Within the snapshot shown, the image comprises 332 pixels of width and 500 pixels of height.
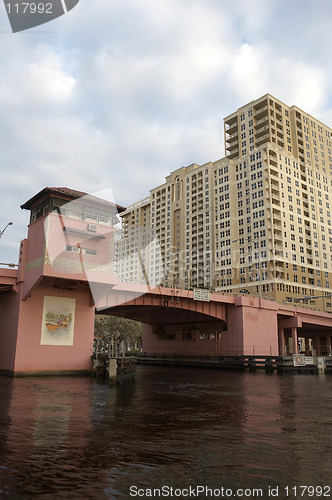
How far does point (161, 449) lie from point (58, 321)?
29.0 meters

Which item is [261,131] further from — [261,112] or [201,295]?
[201,295]

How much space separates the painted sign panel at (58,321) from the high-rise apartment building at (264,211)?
6380cm

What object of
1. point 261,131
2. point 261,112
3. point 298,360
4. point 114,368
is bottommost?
point 114,368

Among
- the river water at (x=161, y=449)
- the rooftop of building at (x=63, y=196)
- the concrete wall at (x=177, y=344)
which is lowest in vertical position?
the river water at (x=161, y=449)

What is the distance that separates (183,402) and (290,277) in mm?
86499

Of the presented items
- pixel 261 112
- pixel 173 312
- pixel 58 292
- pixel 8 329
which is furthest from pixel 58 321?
pixel 261 112

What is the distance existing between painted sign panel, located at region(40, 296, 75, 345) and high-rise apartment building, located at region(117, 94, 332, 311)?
63799 millimetres

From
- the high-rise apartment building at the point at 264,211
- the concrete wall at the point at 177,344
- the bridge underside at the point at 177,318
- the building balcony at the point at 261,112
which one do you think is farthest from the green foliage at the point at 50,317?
the building balcony at the point at 261,112

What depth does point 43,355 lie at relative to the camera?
3662 centimetres

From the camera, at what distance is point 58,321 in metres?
38.2

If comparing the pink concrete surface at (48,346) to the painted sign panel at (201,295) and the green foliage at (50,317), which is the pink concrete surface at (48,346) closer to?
the green foliage at (50,317)

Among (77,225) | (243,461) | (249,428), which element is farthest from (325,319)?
(243,461)

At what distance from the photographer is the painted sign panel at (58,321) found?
123 ft

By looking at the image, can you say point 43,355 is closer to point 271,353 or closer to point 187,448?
point 187,448
